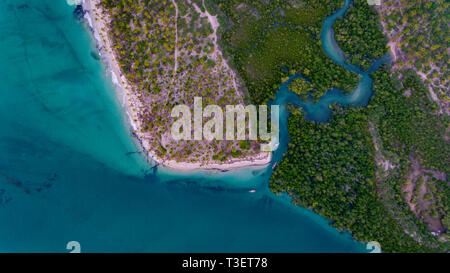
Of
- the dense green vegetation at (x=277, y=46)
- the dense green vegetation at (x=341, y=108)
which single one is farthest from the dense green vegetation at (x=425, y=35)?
the dense green vegetation at (x=277, y=46)

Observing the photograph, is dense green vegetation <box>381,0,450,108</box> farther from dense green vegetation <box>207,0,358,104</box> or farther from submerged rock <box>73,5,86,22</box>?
submerged rock <box>73,5,86,22</box>

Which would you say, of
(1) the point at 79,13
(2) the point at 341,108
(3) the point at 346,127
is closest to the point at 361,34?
(2) the point at 341,108

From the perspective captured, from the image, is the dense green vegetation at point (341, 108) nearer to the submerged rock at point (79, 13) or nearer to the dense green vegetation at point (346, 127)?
the dense green vegetation at point (346, 127)

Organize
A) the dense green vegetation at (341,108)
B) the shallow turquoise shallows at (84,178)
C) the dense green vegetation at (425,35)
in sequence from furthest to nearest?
the dense green vegetation at (425,35)
the shallow turquoise shallows at (84,178)
the dense green vegetation at (341,108)

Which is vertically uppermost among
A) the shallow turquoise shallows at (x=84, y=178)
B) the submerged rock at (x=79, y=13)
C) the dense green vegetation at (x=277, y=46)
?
the submerged rock at (x=79, y=13)

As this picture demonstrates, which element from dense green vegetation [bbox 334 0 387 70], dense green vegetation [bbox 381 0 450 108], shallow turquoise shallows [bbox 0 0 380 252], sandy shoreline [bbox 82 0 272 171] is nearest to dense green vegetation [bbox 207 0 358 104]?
dense green vegetation [bbox 334 0 387 70]

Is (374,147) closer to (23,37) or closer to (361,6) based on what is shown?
(361,6)
